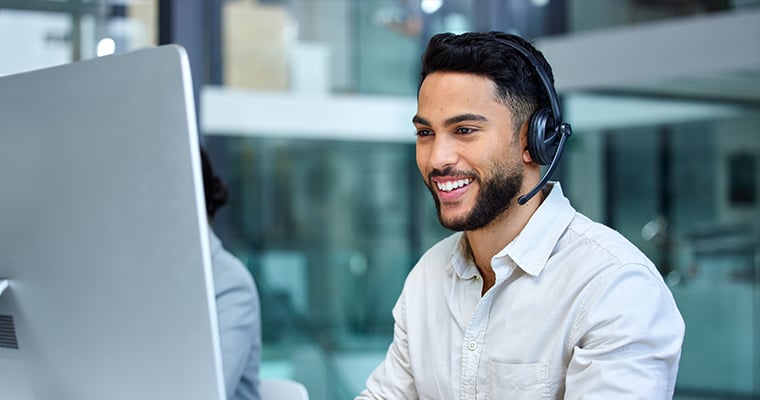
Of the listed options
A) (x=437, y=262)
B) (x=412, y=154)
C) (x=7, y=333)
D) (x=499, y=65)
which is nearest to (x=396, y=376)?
(x=437, y=262)

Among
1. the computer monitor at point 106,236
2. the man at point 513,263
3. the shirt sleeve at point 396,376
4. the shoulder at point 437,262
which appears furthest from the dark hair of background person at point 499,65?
the computer monitor at point 106,236

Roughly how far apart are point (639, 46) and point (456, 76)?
3.82 metres

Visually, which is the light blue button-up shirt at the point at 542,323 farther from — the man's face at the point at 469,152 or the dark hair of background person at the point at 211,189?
the dark hair of background person at the point at 211,189

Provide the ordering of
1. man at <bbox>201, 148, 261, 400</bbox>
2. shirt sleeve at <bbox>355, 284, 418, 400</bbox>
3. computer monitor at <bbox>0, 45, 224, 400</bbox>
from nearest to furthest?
computer monitor at <bbox>0, 45, 224, 400</bbox>
shirt sleeve at <bbox>355, 284, 418, 400</bbox>
man at <bbox>201, 148, 261, 400</bbox>

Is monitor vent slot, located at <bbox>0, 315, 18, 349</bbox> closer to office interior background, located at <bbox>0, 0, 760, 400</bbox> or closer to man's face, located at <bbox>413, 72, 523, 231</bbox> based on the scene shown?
man's face, located at <bbox>413, 72, 523, 231</bbox>

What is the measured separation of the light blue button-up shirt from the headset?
0.24ft

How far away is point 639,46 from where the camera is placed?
4.89m

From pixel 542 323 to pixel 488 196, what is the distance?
22 cm

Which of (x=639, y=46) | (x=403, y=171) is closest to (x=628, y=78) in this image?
(x=639, y=46)

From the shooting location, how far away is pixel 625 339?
Answer: 1.20 metres

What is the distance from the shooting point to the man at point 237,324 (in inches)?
71.1

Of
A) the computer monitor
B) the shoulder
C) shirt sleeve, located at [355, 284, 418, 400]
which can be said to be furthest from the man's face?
the computer monitor

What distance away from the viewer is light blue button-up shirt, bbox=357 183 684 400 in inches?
47.6

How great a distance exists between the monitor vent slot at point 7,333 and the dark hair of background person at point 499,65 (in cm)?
75
